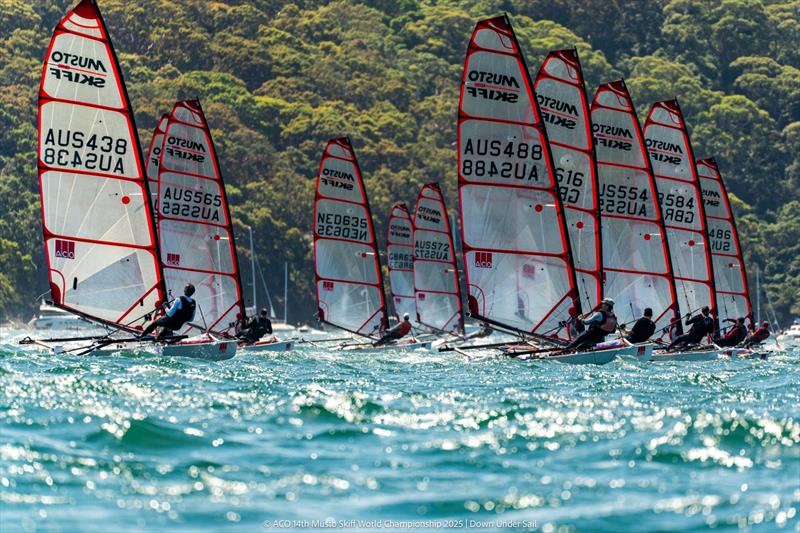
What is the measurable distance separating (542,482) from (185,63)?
3926 inches

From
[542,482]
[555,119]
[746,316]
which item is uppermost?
[555,119]

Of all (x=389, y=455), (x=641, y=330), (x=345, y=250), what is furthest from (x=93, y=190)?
(x=389, y=455)

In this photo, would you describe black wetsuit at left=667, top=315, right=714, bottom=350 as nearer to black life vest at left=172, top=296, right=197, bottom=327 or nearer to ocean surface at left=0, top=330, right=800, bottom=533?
black life vest at left=172, top=296, right=197, bottom=327

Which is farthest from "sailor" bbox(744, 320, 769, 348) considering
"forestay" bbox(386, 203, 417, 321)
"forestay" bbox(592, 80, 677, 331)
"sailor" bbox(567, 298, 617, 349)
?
"forestay" bbox(386, 203, 417, 321)

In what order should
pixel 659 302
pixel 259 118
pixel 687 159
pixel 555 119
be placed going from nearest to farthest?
pixel 555 119 → pixel 659 302 → pixel 687 159 → pixel 259 118

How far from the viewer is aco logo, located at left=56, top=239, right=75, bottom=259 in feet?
84.5

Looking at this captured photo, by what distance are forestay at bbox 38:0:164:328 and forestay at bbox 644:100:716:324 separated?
46.3ft

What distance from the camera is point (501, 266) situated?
27891mm

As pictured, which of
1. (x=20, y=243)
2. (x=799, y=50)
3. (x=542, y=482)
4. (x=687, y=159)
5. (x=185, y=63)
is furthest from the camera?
(x=799, y=50)

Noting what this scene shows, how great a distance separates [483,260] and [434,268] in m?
18.5

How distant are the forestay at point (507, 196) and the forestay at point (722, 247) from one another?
13.0m

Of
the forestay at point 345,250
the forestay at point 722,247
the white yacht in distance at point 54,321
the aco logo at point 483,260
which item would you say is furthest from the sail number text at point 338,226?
the white yacht in distance at point 54,321

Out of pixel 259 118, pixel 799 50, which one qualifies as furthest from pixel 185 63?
pixel 799 50

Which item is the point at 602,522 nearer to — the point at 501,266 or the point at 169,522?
the point at 169,522
